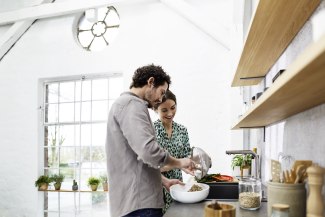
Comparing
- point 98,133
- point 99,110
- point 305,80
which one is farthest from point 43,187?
point 305,80

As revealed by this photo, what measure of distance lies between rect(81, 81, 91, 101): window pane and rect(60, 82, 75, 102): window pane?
214 mm

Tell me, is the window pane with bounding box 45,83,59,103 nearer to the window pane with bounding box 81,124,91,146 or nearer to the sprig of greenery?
the window pane with bounding box 81,124,91,146

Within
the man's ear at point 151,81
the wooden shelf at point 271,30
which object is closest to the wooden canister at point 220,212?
the wooden shelf at point 271,30

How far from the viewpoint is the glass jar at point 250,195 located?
1455mm

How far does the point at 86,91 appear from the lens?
502 centimetres

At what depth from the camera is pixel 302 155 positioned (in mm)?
1180

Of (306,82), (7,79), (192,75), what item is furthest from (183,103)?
(306,82)

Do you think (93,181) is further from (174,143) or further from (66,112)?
(174,143)

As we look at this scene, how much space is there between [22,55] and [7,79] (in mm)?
502

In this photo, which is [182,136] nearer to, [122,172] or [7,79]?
[122,172]

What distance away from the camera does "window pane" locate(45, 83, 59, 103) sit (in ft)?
17.0

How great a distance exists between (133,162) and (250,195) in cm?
64

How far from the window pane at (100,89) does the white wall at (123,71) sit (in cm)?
25

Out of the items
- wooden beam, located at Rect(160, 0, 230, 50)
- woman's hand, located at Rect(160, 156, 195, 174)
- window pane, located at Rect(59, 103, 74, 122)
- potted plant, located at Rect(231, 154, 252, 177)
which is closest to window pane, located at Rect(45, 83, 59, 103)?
window pane, located at Rect(59, 103, 74, 122)
